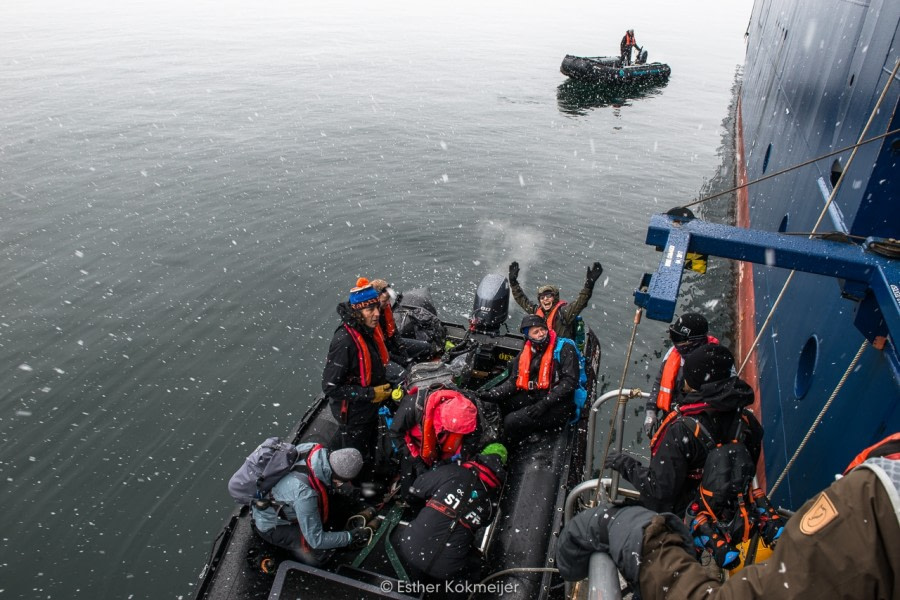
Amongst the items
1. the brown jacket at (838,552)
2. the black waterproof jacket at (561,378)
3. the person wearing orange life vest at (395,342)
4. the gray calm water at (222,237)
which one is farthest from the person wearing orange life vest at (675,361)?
the gray calm water at (222,237)

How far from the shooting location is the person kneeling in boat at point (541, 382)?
5945mm

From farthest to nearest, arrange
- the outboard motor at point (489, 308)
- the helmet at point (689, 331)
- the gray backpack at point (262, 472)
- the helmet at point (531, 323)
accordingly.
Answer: the outboard motor at point (489, 308) < the helmet at point (531, 323) < the helmet at point (689, 331) < the gray backpack at point (262, 472)

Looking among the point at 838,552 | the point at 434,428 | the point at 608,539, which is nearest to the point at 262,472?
the point at 434,428

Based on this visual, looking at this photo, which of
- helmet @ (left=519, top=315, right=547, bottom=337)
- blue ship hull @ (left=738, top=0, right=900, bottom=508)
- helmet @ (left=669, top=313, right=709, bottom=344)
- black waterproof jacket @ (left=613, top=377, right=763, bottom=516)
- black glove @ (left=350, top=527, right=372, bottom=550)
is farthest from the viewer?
helmet @ (left=519, top=315, right=547, bottom=337)

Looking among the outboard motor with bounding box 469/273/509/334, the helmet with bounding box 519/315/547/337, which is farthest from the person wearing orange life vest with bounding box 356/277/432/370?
the helmet with bounding box 519/315/547/337

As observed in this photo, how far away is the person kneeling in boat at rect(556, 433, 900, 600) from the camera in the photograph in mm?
1429

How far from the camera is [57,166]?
19297mm

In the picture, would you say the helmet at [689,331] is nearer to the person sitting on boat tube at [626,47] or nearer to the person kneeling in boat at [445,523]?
the person kneeling in boat at [445,523]

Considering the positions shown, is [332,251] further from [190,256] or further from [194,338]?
[194,338]

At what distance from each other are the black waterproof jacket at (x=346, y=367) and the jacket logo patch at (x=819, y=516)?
14.3 feet

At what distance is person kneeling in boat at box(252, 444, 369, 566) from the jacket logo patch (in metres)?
3.30

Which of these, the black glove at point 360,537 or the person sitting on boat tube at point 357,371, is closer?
the black glove at point 360,537

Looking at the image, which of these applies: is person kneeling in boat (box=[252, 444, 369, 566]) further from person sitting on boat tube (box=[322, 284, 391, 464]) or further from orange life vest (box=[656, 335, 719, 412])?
orange life vest (box=[656, 335, 719, 412])

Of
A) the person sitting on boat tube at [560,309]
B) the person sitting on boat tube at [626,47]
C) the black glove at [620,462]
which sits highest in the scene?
the person sitting on boat tube at [626,47]
